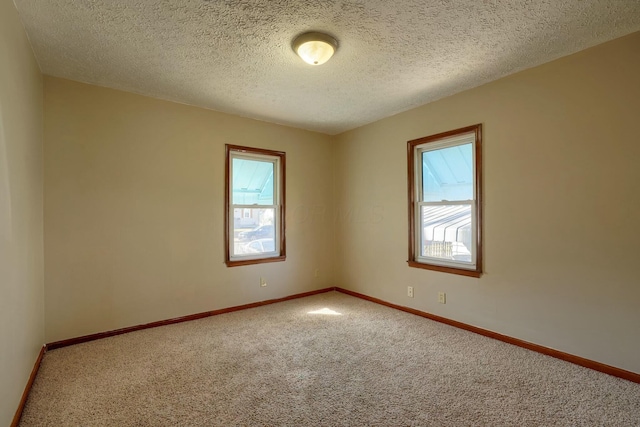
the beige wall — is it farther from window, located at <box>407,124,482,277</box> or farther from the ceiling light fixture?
the ceiling light fixture

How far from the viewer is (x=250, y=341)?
9.89ft

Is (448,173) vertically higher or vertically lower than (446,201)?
higher

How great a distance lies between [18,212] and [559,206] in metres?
4.03

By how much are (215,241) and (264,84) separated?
6.42 ft

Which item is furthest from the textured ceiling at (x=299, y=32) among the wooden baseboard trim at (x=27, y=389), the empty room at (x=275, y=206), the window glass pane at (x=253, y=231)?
the wooden baseboard trim at (x=27, y=389)

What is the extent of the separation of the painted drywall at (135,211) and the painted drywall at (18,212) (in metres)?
0.23

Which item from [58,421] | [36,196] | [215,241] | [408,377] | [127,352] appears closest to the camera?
[58,421]

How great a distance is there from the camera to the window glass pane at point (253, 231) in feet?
13.5

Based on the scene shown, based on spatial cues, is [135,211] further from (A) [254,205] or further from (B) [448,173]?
(B) [448,173]

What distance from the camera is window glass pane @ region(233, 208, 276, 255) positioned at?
162 inches

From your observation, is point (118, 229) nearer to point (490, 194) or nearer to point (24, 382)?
point (24, 382)

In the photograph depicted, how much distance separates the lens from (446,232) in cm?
360

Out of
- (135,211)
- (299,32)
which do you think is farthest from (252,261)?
(299,32)

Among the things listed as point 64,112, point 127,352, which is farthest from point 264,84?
point 127,352
